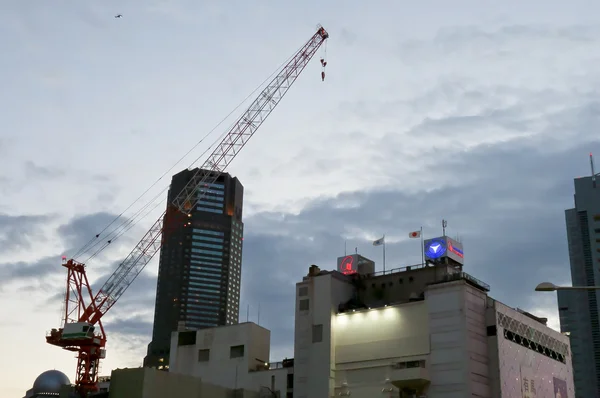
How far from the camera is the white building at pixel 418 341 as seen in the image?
12781 cm

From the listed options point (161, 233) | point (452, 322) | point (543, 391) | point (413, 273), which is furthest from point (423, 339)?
point (161, 233)

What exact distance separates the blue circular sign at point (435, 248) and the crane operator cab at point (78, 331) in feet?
292

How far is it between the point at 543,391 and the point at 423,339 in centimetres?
2831

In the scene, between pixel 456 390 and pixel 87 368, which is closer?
pixel 456 390

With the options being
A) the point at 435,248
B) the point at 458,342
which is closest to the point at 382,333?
the point at 458,342

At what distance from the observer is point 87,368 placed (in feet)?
617

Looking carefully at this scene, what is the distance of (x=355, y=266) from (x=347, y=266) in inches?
73.9

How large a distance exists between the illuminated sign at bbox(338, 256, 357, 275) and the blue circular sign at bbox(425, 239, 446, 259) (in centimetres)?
1652

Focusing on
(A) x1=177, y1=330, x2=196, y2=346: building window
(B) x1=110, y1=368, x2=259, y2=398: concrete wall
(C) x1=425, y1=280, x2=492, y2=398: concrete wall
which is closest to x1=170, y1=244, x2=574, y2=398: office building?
(C) x1=425, y1=280, x2=492, y2=398: concrete wall

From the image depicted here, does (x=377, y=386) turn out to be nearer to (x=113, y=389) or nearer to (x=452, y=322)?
(x=452, y=322)

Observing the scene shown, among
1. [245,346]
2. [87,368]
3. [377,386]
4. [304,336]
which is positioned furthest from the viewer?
[87,368]

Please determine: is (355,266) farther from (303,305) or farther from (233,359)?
(233,359)

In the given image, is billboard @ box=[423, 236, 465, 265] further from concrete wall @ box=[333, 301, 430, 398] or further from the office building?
concrete wall @ box=[333, 301, 430, 398]

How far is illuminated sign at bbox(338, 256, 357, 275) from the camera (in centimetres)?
15536
